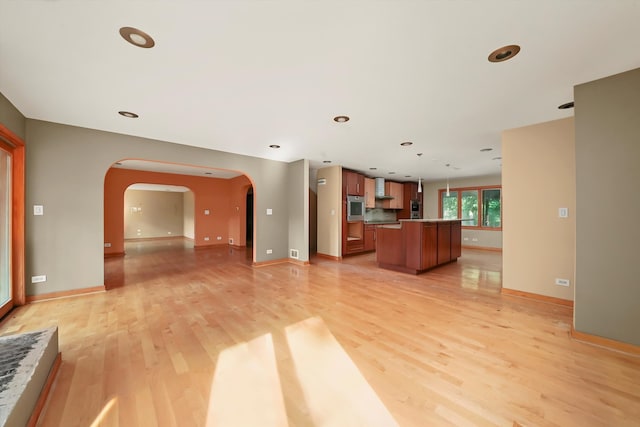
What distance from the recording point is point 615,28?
63.7 inches

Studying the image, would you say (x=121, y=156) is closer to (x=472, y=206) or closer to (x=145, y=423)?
(x=145, y=423)

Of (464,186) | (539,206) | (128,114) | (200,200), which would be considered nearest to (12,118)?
(128,114)

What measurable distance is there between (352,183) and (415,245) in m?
2.73

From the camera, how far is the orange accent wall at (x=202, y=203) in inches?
269

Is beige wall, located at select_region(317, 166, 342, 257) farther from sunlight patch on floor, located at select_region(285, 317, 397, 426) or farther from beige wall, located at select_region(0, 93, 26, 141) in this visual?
beige wall, located at select_region(0, 93, 26, 141)

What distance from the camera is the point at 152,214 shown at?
34.7 ft

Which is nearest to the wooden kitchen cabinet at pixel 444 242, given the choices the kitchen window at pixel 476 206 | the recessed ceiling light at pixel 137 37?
the kitchen window at pixel 476 206

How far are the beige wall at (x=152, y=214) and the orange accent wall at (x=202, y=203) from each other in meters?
3.66

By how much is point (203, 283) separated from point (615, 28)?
17.4ft

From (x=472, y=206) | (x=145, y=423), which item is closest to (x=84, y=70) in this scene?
(x=145, y=423)

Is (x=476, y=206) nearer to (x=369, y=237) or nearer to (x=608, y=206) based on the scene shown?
(x=369, y=237)

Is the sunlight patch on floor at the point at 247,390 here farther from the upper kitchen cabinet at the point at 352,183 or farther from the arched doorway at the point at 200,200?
the arched doorway at the point at 200,200

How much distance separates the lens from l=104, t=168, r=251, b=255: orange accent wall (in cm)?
683

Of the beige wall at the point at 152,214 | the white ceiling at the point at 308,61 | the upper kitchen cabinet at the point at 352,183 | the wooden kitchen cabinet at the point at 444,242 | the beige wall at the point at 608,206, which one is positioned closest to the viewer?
the white ceiling at the point at 308,61
